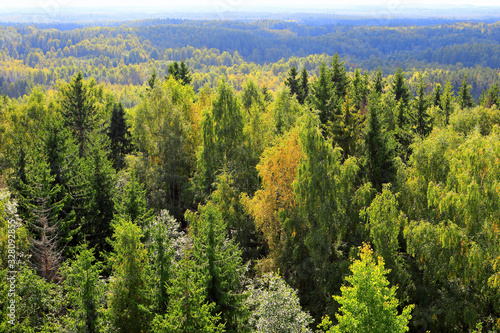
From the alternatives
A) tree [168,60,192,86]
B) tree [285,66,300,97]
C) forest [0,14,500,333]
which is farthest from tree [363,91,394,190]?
tree [168,60,192,86]

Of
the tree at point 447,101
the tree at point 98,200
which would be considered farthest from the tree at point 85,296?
the tree at point 447,101

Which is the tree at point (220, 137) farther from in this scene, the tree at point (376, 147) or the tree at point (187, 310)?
the tree at point (187, 310)

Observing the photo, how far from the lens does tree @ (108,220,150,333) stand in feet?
65.1

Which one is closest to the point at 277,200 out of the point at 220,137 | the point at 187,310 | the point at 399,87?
the point at 187,310

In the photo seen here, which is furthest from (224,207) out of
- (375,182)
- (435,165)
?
(435,165)

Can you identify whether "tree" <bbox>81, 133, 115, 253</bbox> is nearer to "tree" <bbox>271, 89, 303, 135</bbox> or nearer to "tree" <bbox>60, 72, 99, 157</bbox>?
"tree" <bbox>271, 89, 303, 135</bbox>

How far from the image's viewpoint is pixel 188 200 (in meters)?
34.6

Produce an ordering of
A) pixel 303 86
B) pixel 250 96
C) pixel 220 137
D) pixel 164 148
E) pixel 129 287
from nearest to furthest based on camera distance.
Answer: pixel 129 287 < pixel 220 137 < pixel 164 148 < pixel 250 96 < pixel 303 86

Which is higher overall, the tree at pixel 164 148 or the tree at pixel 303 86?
the tree at pixel 303 86

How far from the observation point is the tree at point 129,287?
19.8 metres

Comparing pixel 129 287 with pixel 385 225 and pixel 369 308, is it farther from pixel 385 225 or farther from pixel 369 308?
pixel 385 225

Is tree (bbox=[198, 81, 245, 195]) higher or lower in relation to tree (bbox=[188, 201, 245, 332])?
higher

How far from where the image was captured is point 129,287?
2045 centimetres

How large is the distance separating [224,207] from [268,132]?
9.01 metres
